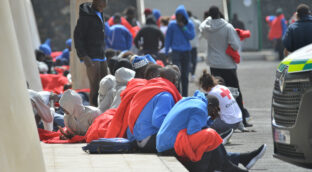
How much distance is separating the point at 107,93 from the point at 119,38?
626cm

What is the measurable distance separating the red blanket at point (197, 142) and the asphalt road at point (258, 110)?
871mm

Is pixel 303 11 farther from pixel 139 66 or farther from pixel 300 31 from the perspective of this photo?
pixel 139 66

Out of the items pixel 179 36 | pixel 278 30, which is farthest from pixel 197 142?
pixel 278 30

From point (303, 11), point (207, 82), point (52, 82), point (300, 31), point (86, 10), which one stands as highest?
point (86, 10)

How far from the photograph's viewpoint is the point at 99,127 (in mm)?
8836

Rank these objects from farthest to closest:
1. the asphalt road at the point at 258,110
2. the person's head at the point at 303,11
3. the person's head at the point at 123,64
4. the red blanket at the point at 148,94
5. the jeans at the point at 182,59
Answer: the jeans at the point at 182,59, the person's head at the point at 123,64, the person's head at the point at 303,11, the asphalt road at the point at 258,110, the red blanket at the point at 148,94

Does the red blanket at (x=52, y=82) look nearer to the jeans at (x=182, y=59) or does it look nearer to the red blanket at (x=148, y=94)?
the jeans at (x=182, y=59)

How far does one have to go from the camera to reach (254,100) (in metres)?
15.4

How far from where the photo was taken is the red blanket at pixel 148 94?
799 cm

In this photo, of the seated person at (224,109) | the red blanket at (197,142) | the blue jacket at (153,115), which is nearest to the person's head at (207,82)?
the seated person at (224,109)

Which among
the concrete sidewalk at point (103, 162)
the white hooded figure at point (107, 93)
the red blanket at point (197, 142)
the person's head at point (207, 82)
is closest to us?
the concrete sidewalk at point (103, 162)

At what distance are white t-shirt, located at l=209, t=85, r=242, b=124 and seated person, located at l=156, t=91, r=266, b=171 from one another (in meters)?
2.07

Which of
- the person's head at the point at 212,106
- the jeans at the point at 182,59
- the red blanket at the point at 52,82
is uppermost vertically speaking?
the person's head at the point at 212,106

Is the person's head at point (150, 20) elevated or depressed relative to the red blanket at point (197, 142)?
depressed
